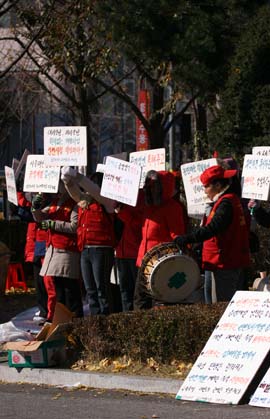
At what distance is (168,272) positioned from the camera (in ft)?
34.1

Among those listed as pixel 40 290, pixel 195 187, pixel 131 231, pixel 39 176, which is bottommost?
pixel 40 290

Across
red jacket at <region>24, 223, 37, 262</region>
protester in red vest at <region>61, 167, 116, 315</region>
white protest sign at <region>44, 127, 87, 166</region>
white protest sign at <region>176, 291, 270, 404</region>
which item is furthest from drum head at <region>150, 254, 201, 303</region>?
Result: red jacket at <region>24, 223, 37, 262</region>

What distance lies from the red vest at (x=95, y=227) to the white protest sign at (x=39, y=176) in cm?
70

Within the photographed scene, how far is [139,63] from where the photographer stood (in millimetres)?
22594

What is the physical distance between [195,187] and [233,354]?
3.37 metres

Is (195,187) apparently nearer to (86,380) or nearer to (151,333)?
(151,333)

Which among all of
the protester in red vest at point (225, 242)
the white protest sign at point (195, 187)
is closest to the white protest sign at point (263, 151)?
the protester in red vest at point (225, 242)

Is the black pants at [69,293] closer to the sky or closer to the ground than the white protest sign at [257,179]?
closer to the ground

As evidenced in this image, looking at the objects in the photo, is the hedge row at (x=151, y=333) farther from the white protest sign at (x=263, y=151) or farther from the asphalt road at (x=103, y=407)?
the white protest sign at (x=263, y=151)

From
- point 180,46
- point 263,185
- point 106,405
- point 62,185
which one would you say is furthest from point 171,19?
point 106,405

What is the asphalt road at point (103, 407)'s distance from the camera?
8.04 m

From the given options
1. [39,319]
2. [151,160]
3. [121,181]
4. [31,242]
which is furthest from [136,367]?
[31,242]

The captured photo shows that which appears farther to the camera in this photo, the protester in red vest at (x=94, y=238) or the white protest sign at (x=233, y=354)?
the protester in red vest at (x=94, y=238)

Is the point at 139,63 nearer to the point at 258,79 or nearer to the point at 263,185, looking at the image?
the point at 258,79
